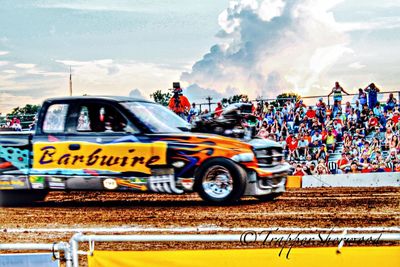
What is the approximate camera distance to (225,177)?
281 inches

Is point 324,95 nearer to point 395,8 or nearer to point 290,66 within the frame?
point 290,66

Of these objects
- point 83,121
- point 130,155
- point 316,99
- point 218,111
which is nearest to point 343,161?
point 316,99

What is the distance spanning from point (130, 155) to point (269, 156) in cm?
125

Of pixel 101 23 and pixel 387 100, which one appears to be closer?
pixel 387 100

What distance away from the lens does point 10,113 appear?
7531 mm

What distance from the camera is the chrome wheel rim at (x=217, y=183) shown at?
23.4 feet

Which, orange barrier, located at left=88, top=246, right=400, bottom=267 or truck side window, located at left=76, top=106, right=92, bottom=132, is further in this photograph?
truck side window, located at left=76, top=106, right=92, bottom=132

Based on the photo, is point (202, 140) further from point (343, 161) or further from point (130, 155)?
point (343, 161)

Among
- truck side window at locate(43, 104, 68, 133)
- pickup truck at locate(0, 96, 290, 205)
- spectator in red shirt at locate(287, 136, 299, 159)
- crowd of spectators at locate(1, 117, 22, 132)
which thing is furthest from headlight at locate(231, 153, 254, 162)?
crowd of spectators at locate(1, 117, 22, 132)

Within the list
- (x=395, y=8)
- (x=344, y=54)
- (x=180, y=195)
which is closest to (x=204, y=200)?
(x=180, y=195)

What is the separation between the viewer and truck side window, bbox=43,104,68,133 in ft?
23.8

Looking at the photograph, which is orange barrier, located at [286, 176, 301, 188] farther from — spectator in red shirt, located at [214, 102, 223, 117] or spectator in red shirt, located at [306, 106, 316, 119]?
spectator in red shirt, located at [214, 102, 223, 117]

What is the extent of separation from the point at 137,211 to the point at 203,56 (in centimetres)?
159

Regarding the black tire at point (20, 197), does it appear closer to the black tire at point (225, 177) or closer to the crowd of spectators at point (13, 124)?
the crowd of spectators at point (13, 124)
